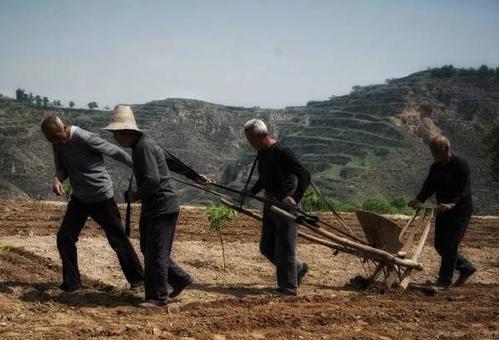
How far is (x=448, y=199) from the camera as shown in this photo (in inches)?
301

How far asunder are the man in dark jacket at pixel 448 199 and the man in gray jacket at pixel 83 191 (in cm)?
364

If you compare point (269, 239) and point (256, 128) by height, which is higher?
point (256, 128)

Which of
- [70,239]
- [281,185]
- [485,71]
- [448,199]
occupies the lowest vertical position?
[70,239]

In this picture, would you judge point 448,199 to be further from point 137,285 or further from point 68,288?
point 68,288

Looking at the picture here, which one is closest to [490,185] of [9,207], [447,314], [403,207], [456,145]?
[456,145]

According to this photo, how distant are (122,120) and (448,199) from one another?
165 inches

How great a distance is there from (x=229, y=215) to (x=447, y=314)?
451 centimetres

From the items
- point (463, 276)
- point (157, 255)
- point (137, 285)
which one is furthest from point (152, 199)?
point (463, 276)

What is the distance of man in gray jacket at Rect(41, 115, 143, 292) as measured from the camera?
6.14 metres

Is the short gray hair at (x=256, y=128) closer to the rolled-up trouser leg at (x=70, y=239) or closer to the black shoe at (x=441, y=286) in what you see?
the rolled-up trouser leg at (x=70, y=239)

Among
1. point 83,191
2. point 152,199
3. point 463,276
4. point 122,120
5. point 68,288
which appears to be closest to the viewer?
point 122,120

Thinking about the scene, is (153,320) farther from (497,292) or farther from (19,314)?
(497,292)

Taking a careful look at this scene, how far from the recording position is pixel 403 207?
127ft

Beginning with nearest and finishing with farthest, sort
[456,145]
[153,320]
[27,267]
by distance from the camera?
[153,320], [27,267], [456,145]
